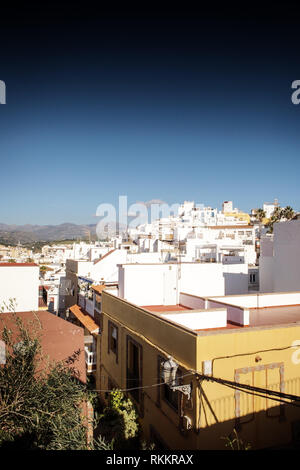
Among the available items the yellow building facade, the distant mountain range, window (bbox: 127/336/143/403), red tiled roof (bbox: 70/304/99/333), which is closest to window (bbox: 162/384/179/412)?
the yellow building facade

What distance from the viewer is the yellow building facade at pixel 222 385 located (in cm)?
570

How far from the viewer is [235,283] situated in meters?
16.2

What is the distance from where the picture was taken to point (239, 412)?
5.89 meters

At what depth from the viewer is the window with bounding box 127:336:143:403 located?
8.20 m

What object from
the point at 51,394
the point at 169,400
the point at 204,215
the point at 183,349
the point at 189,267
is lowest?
the point at 169,400

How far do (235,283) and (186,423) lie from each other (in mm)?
10892

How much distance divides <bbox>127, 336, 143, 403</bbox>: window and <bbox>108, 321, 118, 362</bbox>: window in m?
1.18

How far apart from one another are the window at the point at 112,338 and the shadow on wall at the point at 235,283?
24.4 feet

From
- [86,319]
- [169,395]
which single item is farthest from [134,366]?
[86,319]

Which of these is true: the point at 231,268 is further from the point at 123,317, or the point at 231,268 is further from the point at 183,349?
the point at 183,349

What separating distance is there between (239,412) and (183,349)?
1497 millimetres

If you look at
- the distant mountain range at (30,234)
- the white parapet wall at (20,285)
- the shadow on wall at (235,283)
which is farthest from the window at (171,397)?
the distant mountain range at (30,234)

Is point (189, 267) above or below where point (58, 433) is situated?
above
